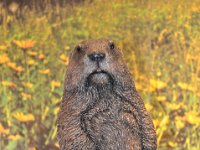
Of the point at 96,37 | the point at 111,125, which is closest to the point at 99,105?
the point at 111,125

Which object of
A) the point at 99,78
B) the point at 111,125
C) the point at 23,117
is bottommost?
the point at 23,117

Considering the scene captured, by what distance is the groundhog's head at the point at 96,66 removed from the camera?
1376 mm

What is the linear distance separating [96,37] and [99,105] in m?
1.03

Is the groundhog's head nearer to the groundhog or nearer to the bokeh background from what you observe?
the groundhog

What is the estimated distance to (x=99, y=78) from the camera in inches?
54.2

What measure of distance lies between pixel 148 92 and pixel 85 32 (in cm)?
42

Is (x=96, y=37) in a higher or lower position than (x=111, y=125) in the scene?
higher

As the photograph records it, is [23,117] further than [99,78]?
Yes

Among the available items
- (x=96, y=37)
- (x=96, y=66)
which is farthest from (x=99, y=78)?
(x=96, y=37)

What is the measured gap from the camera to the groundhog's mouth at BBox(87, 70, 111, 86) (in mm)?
1378

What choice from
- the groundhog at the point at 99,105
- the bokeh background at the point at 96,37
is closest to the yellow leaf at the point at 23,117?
the bokeh background at the point at 96,37

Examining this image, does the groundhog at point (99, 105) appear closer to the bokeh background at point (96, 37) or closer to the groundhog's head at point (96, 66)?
the groundhog's head at point (96, 66)

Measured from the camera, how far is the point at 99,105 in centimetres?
141

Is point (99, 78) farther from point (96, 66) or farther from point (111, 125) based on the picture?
point (111, 125)
